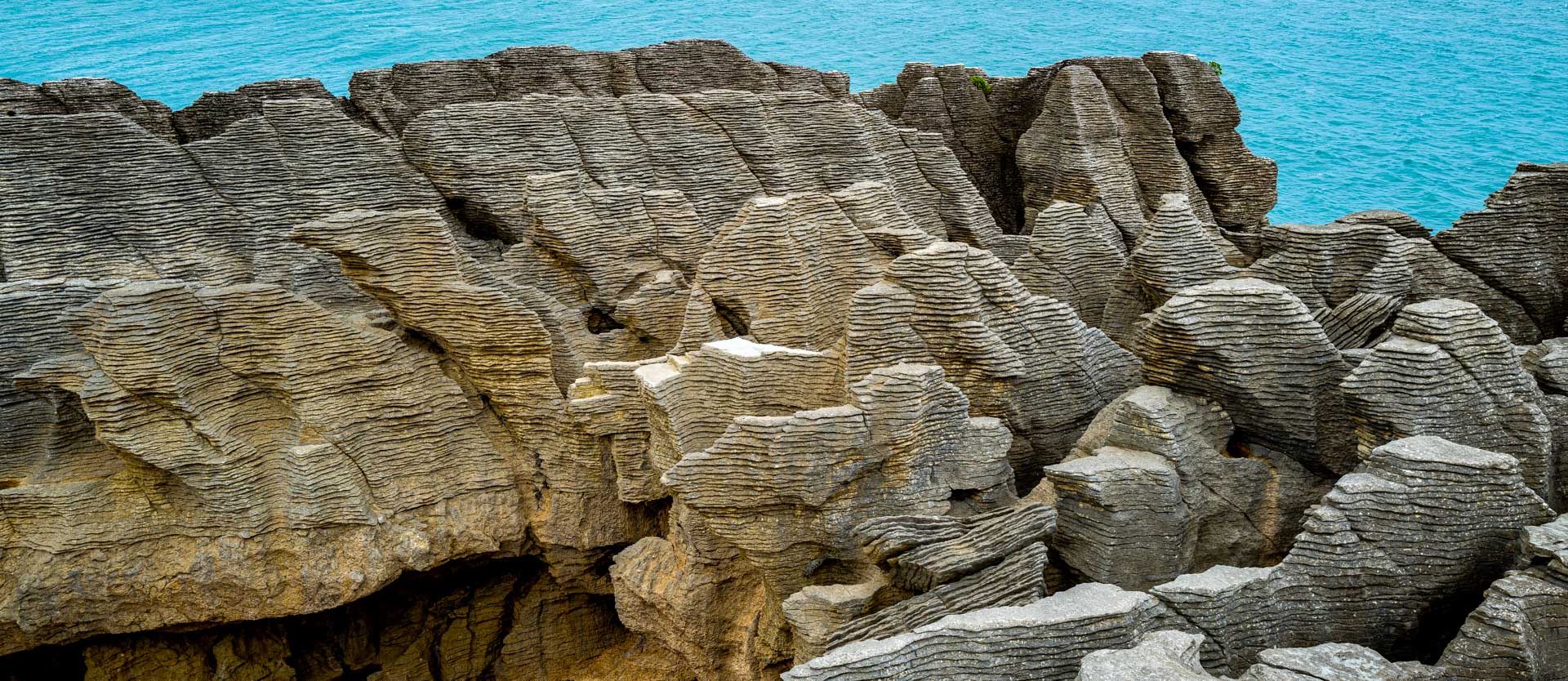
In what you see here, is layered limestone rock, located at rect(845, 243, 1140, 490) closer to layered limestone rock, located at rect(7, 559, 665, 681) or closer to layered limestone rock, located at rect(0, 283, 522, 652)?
layered limestone rock, located at rect(7, 559, 665, 681)

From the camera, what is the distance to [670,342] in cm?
1552

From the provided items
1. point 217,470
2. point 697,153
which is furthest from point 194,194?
point 697,153

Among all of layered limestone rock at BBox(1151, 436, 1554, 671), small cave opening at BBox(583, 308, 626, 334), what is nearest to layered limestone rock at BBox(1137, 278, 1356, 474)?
layered limestone rock at BBox(1151, 436, 1554, 671)

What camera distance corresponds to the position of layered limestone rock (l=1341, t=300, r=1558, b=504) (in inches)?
461

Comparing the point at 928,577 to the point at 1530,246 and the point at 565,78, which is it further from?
the point at 1530,246

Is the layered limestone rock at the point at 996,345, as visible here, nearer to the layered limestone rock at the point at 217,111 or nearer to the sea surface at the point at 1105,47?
the layered limestone rock at the point at 217,111

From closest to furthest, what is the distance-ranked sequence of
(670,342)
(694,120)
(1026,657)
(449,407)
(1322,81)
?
(1026,657) < (449,407) < (670,342) < (694,120) < (1322,81)

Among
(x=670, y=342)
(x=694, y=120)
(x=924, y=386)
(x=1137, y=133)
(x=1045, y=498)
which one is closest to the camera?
(x=924, y=386)

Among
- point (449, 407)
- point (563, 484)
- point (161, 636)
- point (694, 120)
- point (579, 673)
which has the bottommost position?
point (579, 673)

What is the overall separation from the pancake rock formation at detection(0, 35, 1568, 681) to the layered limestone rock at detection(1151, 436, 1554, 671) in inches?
1.5

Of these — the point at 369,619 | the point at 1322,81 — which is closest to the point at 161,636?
the point at 369,619

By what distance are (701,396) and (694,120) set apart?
225 inches

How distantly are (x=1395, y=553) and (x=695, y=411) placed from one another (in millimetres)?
7110

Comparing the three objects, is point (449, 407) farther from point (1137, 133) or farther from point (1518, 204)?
point (1518, 204)
